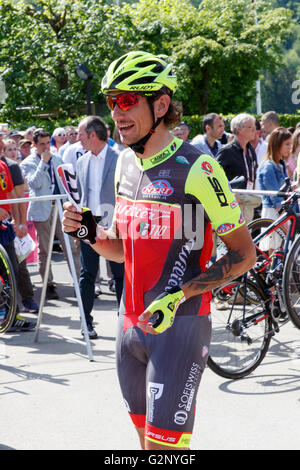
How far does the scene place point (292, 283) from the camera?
5.57m

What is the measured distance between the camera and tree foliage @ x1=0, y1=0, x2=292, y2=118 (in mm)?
23812

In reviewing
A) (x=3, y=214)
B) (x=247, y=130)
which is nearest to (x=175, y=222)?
(x=3, y=214)

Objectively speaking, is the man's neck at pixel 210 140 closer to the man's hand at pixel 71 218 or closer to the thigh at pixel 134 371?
the man's hand at pixel 71 218

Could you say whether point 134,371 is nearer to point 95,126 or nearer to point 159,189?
point 159,189

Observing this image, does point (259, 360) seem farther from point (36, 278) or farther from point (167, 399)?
point (36, 278)

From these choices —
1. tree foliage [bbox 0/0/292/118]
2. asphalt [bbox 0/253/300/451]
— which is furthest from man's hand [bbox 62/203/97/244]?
tree foliage [bbox 0/0/292/118]

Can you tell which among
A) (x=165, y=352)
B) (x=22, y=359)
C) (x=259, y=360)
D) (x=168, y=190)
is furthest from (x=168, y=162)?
(x=22, y=359)

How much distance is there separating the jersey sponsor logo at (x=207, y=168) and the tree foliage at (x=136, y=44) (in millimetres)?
21497

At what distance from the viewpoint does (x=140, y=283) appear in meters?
2.81

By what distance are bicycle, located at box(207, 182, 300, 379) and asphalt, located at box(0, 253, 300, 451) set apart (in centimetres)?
15

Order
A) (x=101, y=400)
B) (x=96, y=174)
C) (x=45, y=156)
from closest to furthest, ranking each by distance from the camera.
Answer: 1. (x=101, y=400)
2. (x=96, y=174)
3. (x=45, y=156)

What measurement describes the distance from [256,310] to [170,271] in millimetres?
2820

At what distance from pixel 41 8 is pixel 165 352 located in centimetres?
2406

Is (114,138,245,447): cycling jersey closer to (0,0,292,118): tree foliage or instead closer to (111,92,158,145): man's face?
(111,92,158,145): man's face
